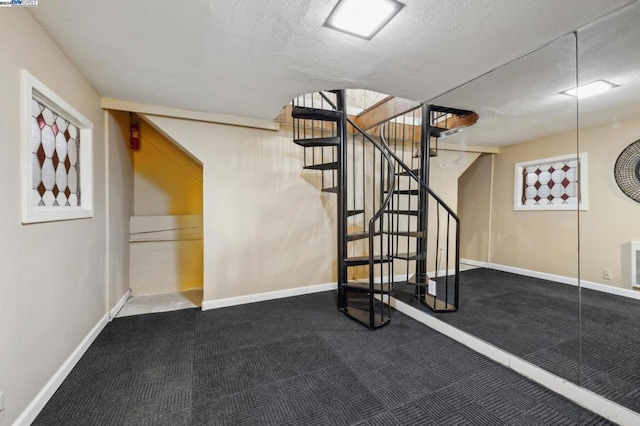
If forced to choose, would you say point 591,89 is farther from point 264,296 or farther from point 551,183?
point 264,296

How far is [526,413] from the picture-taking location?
4.93ft

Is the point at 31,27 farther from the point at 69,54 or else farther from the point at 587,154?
the point at 587,154

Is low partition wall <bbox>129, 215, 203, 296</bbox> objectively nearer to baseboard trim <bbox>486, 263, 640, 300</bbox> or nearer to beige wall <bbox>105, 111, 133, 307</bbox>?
beige wall <bbox>105, 111, 133, 307</bbox>

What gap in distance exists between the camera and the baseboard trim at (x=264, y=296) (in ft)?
10.2

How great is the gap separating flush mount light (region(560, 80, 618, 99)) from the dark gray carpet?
1.28 m

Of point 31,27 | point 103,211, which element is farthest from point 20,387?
point 31,27

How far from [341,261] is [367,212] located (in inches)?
47.9

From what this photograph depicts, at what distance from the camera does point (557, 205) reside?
189 cm

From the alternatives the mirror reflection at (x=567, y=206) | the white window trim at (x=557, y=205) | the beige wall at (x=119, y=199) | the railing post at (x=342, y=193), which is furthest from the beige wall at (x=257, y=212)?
the white window trim at (x=557, y=205)

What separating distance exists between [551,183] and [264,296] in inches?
121

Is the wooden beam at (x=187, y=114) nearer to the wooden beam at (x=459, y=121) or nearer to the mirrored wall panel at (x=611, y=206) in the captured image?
Result: the wooden beam at (x=459, y=121)

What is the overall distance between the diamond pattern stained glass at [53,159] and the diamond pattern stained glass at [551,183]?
3.41 meters

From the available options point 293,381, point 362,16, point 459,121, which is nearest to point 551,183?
point 459,121

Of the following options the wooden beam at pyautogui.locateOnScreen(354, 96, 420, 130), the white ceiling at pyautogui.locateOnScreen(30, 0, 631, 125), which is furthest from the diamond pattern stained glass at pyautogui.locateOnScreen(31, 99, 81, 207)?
the wooden beam at pyautogui.locateOnScreen(354, 96, 420, 130)
